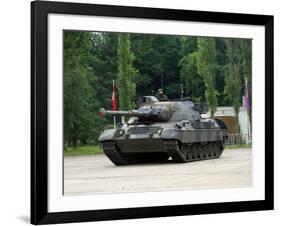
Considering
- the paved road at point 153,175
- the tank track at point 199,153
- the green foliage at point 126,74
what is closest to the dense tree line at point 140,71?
the green foliage at point 126,74

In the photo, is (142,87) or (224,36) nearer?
(224,36)

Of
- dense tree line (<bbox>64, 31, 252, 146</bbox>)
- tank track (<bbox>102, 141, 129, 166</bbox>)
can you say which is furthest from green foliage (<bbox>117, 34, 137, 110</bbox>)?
tank track (<bbox>102, 141, 129, 166</bbox>)

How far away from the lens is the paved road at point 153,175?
12.3m

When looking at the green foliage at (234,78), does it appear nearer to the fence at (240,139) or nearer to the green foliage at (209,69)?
the fence at (240,139)

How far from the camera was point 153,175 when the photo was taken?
42.8 feet

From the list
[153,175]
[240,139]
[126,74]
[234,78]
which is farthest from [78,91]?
[240,139]

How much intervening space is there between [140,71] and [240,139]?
244cm

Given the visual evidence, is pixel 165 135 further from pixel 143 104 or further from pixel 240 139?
pixel 240 139

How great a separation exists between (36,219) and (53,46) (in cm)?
284

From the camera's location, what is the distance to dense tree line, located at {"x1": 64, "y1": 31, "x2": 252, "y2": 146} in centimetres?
1249

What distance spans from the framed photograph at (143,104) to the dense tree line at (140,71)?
25 mm

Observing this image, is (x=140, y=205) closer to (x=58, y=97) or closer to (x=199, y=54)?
(x=58, y=97)

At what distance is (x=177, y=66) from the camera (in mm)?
14281

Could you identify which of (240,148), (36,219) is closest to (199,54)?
(240,148)
